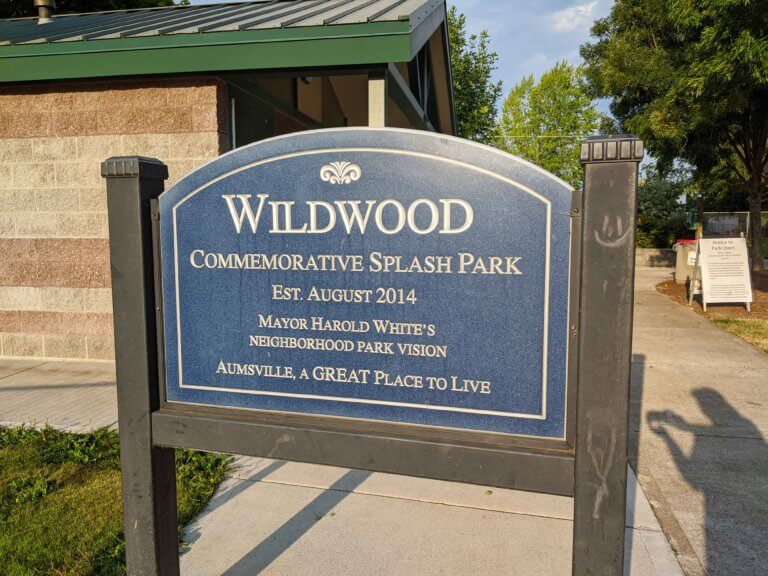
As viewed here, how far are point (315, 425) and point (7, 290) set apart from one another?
6564mm

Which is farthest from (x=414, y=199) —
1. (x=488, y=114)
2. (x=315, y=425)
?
(x=488, y=114)

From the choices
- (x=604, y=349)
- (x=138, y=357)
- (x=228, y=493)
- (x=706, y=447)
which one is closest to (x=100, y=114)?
(x=228, y=493)

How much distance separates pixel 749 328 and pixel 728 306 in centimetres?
244

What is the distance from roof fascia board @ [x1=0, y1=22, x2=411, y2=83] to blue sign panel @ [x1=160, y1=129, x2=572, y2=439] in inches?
137

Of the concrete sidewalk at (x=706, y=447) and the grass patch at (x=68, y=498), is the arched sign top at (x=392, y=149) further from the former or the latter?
the concrete sidewalk at (x=706, y=447)

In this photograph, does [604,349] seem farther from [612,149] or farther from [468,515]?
[468,515]

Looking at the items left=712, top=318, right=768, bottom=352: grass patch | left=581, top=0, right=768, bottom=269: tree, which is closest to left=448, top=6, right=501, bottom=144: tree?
left=581, top=0, right=768, bottom=269: tree

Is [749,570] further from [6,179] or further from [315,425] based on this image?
[6,179]

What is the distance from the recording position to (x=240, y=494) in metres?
3.57

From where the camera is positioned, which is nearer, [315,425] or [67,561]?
[315,425]

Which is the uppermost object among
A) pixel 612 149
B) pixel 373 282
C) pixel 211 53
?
pixel 211 53

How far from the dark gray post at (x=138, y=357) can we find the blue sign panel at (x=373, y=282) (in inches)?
2.8

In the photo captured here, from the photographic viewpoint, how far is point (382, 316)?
175cm

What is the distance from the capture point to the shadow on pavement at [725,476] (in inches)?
115
